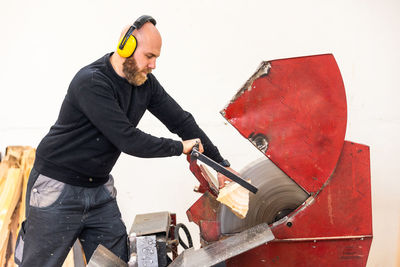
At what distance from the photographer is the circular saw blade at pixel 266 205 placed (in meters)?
2.02

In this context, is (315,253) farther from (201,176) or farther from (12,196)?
(12,196)

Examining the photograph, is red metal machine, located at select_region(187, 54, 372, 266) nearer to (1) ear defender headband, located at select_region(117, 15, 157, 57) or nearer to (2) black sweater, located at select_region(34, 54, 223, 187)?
(2) black sweater, located at select_region(34, 54, 223, 187)

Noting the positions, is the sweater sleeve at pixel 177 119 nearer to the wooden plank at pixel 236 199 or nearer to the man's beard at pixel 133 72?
the man's beard at pixel 133 72

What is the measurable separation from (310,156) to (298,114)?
0.60 ft

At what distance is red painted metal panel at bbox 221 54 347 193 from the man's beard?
0.37m

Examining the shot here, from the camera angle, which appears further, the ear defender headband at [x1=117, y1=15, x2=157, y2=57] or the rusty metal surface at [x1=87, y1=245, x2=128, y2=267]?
the ear defender headband at [x1=117, y1=15, x2=157, y2=57]

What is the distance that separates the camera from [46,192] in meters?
1.83

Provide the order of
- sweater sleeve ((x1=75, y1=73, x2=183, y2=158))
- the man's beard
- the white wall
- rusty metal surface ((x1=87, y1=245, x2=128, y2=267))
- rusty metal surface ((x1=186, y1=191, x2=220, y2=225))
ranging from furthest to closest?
the white wall, rusty metal surface ((x1=186, y1=191, x2=220, y2=225)), the man's beard, sweater sleeve ((x1=75, y1=73, x2=183, y2=158)), rusty metal surface ((x1=87, y1=245, x2=128, y2=267))

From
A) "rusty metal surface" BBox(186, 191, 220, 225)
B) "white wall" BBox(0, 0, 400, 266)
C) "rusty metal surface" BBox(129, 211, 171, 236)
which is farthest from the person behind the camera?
"white wall" BBox(0, 0, 400, 266)

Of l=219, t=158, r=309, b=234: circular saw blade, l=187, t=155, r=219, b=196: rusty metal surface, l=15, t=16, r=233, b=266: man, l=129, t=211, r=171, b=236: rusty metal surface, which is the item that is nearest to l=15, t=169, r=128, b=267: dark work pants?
l=15, t=16, r=233, b=266: man

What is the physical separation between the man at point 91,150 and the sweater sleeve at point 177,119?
0.13m

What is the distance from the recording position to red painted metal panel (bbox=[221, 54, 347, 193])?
175 cm

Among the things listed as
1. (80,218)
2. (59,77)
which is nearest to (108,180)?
(80,218)

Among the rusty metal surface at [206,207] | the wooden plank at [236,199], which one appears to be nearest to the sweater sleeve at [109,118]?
the wooden plank at [236,199]
